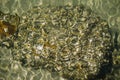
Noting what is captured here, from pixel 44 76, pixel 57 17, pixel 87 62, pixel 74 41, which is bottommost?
pixel 44 76

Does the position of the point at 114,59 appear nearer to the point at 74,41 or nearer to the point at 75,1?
the point at 74,41

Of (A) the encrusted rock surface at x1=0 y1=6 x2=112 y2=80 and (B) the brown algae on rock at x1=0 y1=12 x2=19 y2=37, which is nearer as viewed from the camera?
(A) the encrusted rock surface at x1=0 y1=6 x2=112 y2=80

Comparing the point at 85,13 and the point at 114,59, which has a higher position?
the point at 85,13

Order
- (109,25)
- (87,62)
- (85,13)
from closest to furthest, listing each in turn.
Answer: (87,62) < (85,13) < (109,25)

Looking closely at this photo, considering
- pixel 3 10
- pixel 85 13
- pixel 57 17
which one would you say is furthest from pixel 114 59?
pixel 3 10

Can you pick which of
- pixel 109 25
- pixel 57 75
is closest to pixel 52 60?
pixel 57 75

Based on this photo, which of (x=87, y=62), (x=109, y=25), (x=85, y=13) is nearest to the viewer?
(x=87, y=62)

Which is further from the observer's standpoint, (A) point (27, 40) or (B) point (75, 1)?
(B) point (75, 1)

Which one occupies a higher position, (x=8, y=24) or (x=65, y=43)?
(x=8, y=24)
